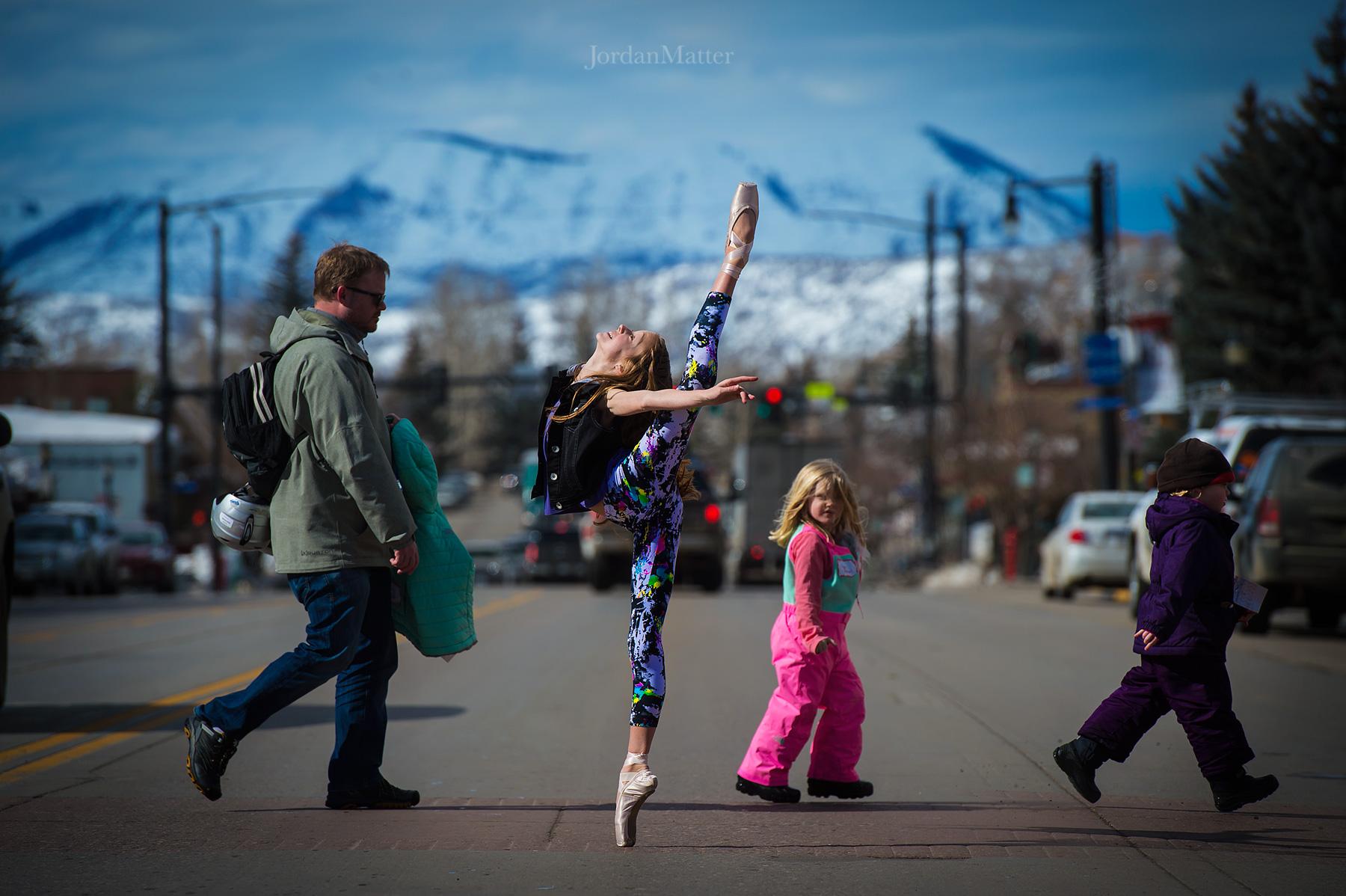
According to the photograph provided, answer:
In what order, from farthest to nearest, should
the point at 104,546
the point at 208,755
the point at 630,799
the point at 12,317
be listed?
1. the point at 12,317
2. the point at 104,546
3. the point at 208,755
4. the point at 630,799

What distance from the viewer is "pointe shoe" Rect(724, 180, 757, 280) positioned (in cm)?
560

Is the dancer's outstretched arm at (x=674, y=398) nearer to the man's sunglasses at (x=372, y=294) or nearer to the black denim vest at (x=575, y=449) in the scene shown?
the black denim vest at (x=575, y=449)

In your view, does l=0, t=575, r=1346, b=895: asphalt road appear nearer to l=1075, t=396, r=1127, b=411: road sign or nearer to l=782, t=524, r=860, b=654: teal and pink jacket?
l=782, t=524, r=860, b=654: teal and pink jacket

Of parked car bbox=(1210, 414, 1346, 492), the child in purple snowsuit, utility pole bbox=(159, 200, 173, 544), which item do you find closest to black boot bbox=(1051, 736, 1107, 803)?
the child in purple snowsuit

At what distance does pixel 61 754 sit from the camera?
782cm

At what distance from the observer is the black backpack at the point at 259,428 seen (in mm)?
5836

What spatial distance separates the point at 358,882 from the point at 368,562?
1.31 meters

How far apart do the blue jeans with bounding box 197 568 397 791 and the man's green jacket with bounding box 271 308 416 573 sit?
95 millimetres

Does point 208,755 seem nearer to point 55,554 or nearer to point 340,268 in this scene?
point 340,268

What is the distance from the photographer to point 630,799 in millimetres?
5426

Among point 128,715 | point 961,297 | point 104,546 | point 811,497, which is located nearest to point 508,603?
point 104,546

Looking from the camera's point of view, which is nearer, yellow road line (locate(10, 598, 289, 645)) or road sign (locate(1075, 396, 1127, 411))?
yellow road line (locate(10, 598, 289, 645))

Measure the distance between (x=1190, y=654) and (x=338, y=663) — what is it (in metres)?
3.12

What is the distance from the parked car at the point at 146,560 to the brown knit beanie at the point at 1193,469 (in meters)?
33.0
